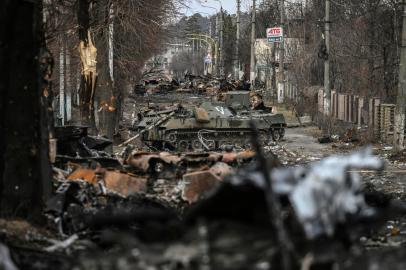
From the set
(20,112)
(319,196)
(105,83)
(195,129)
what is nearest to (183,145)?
(195,129)

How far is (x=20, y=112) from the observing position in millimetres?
7637

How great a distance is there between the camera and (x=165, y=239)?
3059 millimetres

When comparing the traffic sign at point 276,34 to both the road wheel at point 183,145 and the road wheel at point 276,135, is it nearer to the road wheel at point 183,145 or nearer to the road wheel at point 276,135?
the road wheel at point 276,135

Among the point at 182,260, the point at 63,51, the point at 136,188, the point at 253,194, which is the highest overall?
the point at 63,51

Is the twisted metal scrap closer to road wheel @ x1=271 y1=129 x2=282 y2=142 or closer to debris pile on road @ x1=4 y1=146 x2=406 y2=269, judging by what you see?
debris pile on road @ x1=4 y1=146 x2=406 y2=269

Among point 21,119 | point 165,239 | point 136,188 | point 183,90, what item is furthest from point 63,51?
point 183,90

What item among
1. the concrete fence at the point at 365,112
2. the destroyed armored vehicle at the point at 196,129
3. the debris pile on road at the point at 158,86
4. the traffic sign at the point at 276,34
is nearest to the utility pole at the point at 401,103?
Result: the concrete fence at the point at 365,112

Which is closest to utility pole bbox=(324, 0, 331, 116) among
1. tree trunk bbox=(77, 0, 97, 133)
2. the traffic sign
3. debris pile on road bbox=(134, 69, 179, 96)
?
the traffic sign

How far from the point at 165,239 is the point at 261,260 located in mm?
450

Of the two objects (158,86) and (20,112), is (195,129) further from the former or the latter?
(158,86)

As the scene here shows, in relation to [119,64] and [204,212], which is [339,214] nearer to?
[204,212]

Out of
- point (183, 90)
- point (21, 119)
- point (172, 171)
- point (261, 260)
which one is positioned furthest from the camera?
point (183, 90)

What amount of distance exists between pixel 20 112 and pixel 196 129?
17.3 meters

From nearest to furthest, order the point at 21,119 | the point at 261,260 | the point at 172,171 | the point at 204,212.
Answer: the point at 261,260
the point at 204,212
the point at 21,119
the point at 172,171
